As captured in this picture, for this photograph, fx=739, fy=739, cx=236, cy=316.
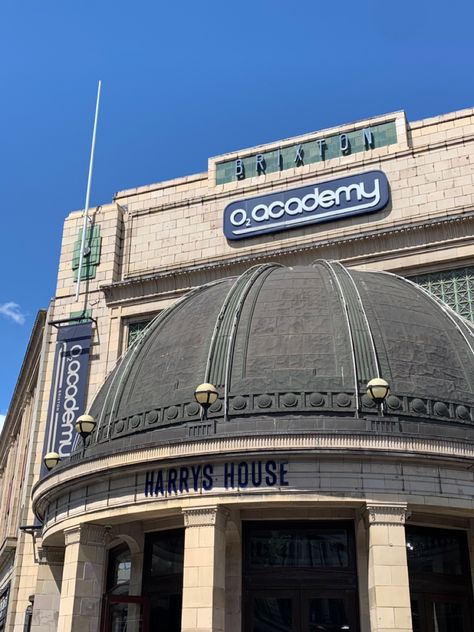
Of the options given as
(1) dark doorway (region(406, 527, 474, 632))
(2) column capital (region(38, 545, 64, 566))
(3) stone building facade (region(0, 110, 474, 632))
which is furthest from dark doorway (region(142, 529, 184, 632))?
(1) dark doorway (region(406, 527, 474, 632))

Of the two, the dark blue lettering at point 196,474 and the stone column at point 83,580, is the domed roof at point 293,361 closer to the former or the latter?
the dark blue lettering at point 196,474

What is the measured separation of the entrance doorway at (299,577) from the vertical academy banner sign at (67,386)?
1477cm

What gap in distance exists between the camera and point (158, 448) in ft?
61.4

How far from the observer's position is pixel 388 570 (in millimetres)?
16547

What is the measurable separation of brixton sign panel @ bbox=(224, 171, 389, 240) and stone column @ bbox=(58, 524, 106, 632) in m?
17.7

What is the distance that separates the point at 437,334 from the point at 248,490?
802cm

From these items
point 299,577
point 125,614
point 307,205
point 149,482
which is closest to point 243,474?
point 149,482

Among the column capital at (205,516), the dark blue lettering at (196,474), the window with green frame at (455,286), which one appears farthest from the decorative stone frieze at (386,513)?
the window with green frame at (455,286)

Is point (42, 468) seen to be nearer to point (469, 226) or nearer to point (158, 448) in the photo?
point (158, 448)

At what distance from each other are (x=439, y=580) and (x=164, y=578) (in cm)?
733

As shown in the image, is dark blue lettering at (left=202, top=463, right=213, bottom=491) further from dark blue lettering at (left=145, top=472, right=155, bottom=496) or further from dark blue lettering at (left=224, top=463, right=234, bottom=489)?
dark blue lettering at (left=145, top=472, right=155, bottom=496)

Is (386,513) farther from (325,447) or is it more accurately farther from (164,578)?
(164,578)

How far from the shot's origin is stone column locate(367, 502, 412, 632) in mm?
16141

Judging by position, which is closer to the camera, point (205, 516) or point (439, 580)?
point (205, 516)
